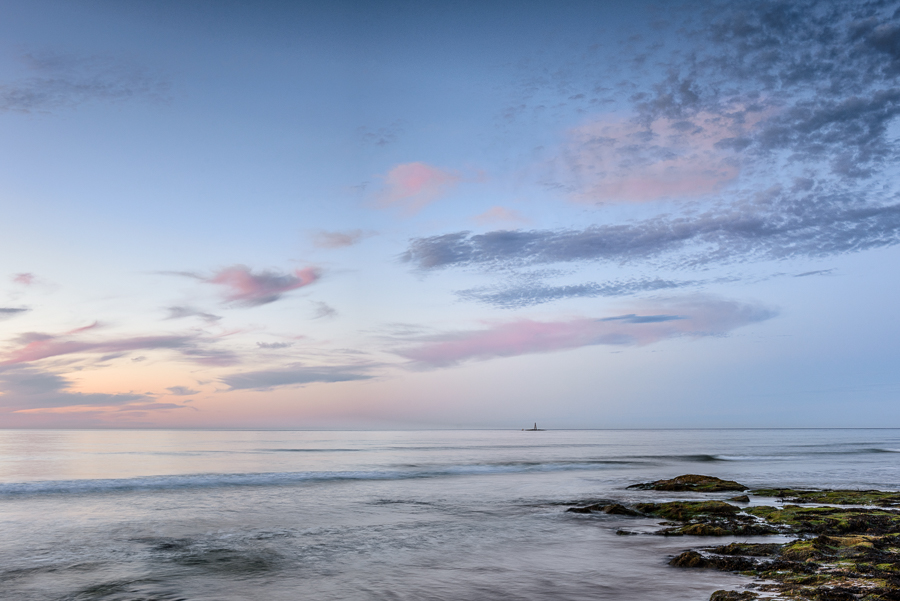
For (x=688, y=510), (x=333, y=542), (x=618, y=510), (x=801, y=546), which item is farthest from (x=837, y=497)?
(x=333, y=542)

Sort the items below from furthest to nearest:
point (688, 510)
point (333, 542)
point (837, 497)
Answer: point (837, 497) < point (688, 510) < point (333, 542)

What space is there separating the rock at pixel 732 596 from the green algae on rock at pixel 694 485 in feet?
75.9

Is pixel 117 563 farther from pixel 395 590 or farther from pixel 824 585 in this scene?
pixel 824 585

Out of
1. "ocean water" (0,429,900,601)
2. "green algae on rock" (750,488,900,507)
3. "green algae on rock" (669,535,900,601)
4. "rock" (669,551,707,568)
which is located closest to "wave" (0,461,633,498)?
"ocean water" (0,429,900,601)

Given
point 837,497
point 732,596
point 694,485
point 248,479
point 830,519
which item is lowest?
point 248,479

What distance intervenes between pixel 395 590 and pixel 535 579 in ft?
12.0

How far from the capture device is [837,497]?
92.8 feet

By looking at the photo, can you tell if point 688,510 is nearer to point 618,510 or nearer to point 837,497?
point 618,510

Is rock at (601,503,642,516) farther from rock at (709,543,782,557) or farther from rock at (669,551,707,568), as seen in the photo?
rock at (669,551,707,568)

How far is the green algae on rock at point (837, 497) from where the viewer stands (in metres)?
26.6

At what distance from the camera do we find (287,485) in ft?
133

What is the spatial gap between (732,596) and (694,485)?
80.0 feet

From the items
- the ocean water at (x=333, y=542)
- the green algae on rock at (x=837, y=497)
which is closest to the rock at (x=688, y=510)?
the ocean water at (x=333, y=542)

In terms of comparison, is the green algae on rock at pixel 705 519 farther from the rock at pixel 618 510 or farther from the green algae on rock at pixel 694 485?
the green algae on rock at pixel 694 485
